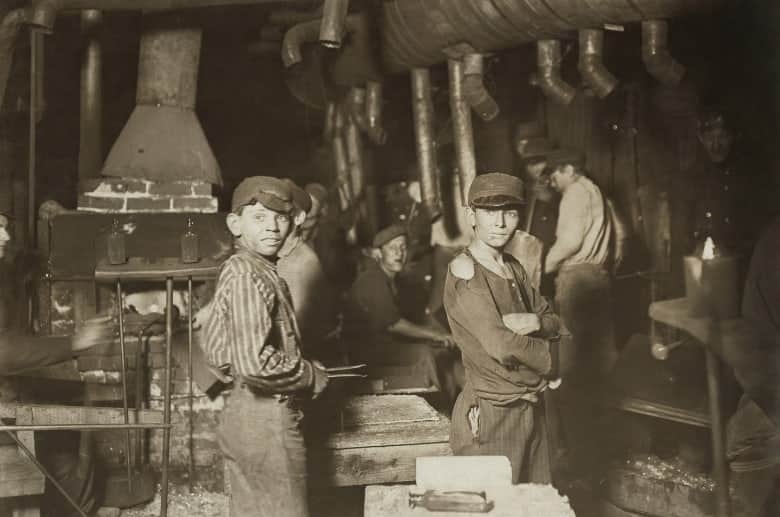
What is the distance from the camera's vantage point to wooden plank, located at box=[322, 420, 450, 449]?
4.18 metres

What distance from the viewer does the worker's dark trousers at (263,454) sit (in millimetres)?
3635

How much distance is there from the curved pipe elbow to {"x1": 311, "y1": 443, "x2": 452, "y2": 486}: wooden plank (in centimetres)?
377

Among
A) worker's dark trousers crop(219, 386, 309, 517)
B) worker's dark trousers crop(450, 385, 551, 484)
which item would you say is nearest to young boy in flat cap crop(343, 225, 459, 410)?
worker's dark trousers crop(450, 385, 551, 484)

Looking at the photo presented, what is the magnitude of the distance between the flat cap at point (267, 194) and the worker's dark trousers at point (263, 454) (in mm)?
799

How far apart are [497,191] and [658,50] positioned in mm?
1910

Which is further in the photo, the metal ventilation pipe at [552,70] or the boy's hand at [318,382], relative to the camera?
the metal ventilation pipe at [552,70]

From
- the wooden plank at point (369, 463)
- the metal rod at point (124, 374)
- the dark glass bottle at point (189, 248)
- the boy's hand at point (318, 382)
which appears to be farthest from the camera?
the dark glass bottle at point (189, 248)

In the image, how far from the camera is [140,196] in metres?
6.00

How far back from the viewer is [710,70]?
6980 millimetres

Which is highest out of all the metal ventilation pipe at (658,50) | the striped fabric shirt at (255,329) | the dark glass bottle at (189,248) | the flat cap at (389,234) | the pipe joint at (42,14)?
the pipe joint at (42,14)

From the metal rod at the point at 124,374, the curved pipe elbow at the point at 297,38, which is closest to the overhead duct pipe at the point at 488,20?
the curved pipe elbow at the point at 297,38

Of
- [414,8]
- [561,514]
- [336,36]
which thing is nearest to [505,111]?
[414,8]

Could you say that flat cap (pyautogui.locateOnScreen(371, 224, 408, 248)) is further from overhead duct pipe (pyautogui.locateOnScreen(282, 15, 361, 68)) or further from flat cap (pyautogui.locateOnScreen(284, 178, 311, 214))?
flat cap (pyautogui.locateOnScreen(284, 178, 311, 214))

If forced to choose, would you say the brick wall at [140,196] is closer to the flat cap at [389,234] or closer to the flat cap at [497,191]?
the flat cap at [389,234]
